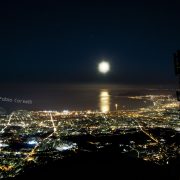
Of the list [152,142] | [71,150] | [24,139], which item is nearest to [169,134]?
[152,142]

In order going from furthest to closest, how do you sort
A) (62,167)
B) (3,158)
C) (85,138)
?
(85,138), (3,158), (62,167)

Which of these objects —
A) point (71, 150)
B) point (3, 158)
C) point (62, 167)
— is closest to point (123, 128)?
point (71, 150)

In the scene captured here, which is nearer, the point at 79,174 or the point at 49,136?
the point at 79,174

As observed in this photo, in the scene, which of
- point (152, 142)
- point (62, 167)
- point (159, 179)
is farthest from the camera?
point (152, 142)

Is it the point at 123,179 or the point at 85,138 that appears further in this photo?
the point at 85,138

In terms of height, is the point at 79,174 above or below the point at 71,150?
above

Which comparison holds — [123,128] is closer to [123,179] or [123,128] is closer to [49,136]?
[49,136]

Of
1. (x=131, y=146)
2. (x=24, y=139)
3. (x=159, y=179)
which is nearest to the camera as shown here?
(x=159, y=179)

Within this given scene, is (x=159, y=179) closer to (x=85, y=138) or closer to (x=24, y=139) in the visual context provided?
(x=85, y=138)

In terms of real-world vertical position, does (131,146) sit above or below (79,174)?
below
